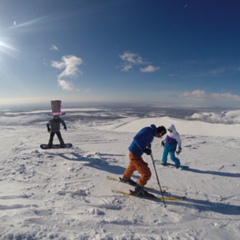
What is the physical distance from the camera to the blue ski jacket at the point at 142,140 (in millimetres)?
5516

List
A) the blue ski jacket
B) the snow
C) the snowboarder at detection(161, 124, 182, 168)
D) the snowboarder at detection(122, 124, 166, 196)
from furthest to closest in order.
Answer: the snowboarder at detection(161, 124, 182, 168) → the blue ski jacket → the snowboarder at detection(122, 124, 166, 196) → the snow

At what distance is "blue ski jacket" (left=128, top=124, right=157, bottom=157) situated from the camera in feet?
18.1

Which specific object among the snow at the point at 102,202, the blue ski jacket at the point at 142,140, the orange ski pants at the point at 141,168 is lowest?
the snow at the point at 102,202

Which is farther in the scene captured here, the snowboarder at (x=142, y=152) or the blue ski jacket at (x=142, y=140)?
the blue ski jacket at (x=142, y=140)

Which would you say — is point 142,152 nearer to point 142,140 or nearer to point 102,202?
point 142,140

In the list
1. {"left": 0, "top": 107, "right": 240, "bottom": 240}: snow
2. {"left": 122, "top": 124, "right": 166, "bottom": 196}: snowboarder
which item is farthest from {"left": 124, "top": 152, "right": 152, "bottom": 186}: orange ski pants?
{"left": 0, "top": 107, "right": 240, "bottom": 240}: snow

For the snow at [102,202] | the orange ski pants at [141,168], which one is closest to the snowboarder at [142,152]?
the orange ski pants at [141,168]

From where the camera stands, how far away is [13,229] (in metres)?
3.58

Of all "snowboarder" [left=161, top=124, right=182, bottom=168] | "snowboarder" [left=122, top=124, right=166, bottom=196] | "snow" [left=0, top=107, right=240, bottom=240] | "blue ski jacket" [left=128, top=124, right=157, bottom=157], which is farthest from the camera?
"snowboarder" [left=161, top=124, right=182, bottom=168]

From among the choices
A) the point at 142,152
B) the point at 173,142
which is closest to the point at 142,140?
the point at 142,152

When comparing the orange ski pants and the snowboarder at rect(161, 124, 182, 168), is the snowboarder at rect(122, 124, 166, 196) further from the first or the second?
the snowboarder at rect(161, 124, 182, 168)

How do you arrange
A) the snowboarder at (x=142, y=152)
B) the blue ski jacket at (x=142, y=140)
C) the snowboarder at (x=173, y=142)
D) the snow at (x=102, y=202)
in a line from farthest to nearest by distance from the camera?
the snowboarder at (x=173, y=142) → the blue ski jacket at (x=142, y=140) → the snowboarder at (x=142, y=152) → the snow at (x=102, y=202)

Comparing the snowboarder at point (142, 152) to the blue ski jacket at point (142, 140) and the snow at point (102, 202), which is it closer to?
the blue ski jacket at point (142, 140)

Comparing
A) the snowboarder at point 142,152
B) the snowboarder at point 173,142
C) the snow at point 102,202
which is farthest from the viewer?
the snowboarder at point 173,142
